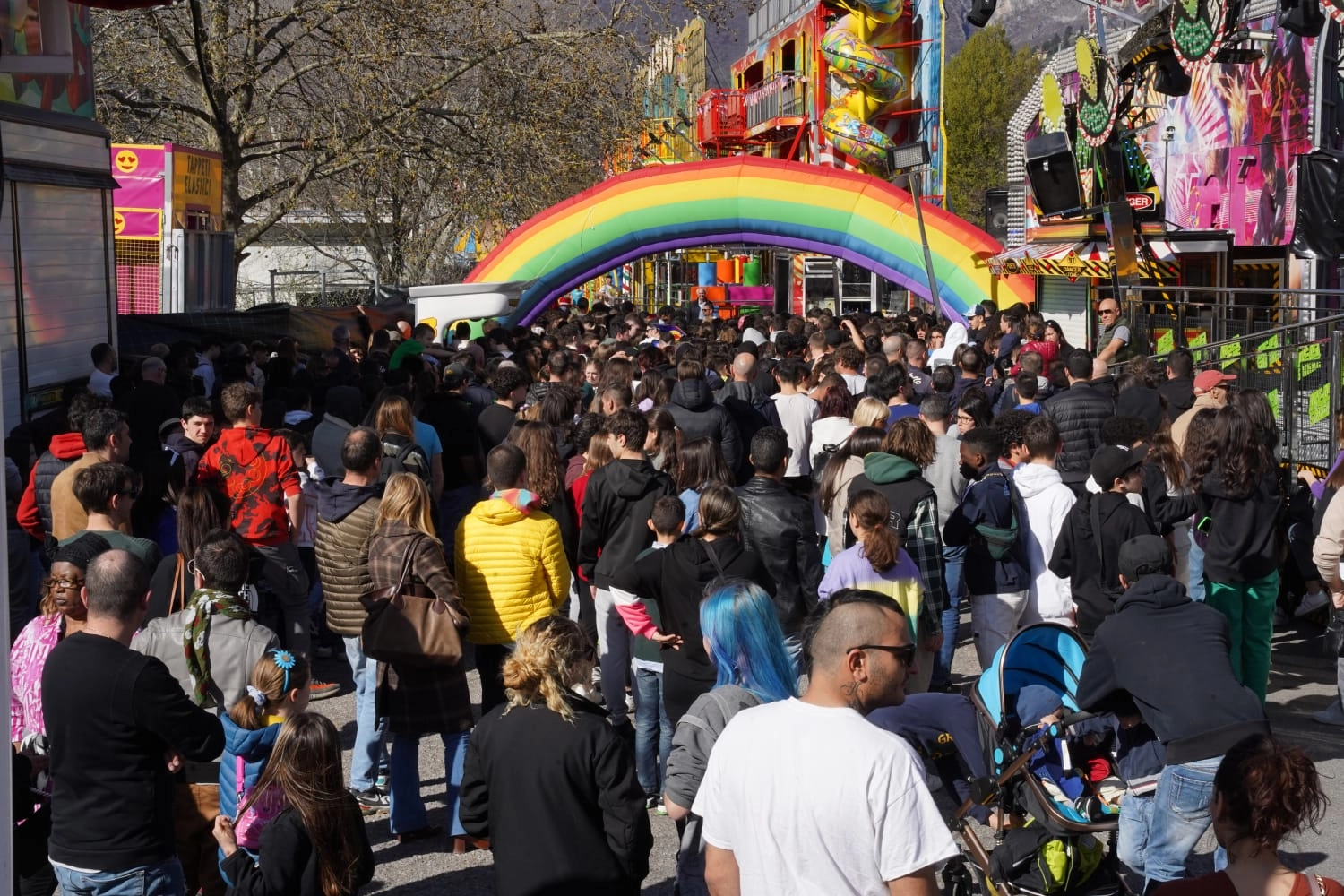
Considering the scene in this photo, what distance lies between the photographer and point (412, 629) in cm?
576

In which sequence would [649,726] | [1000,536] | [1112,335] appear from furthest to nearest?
[1112,335] → [1000,536] → [649,726]

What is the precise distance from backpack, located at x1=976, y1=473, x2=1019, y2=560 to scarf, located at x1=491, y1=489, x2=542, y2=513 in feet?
7.39

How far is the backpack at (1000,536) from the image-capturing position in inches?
273

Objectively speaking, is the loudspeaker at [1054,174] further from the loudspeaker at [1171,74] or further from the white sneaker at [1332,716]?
the white sneaker at [1332,716]

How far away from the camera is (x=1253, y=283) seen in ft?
62.9

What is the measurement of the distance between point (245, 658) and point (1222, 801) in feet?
10.7

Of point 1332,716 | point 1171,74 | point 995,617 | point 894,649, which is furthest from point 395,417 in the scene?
point 1171,74

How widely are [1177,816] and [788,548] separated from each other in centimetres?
222

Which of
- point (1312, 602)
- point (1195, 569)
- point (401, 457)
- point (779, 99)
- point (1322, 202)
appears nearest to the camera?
point (401, 457)

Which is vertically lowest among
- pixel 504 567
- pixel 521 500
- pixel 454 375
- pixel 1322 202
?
pixel 504 567

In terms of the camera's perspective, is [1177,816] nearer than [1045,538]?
Yes

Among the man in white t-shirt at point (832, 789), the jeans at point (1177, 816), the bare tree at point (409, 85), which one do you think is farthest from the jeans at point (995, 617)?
the bare tree at point (409, 85)

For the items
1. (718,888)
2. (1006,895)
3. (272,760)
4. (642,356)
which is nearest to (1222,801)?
(718,888)

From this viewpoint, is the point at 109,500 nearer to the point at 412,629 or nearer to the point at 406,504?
the point at 406,504
